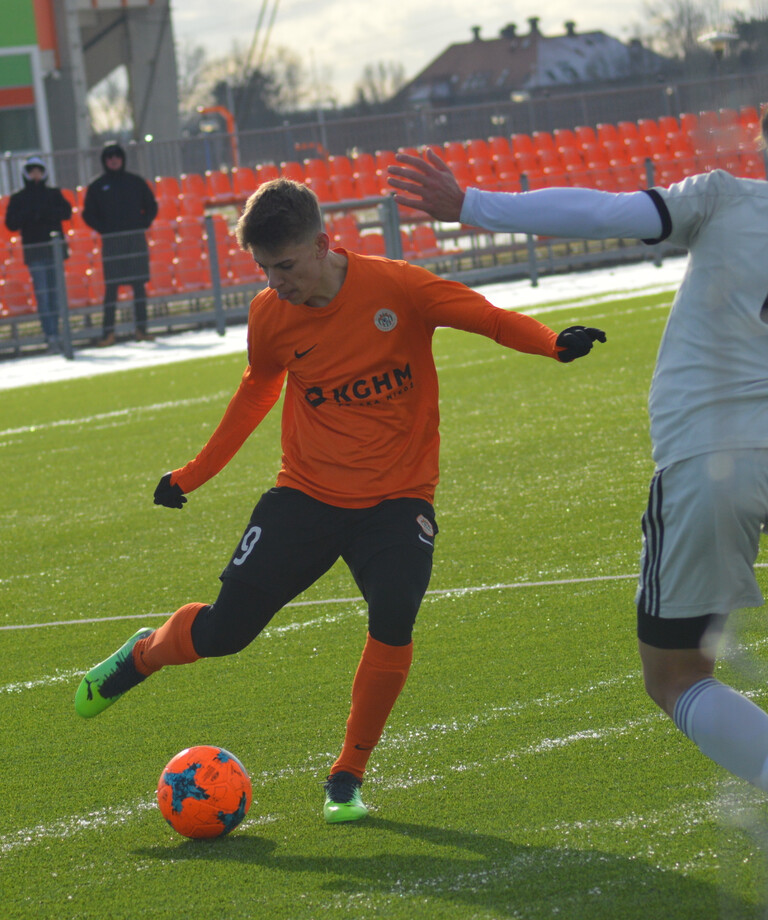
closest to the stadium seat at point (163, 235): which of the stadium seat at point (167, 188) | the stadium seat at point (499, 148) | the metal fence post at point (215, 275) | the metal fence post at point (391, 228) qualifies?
the metal fence post at point (215, 275)

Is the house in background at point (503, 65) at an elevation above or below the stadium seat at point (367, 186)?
above

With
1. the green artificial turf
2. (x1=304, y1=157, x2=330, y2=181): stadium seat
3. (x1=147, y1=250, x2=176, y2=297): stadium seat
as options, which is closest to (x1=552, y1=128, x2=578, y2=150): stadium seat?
(x1=304, y1=157, x2=330, y2=181): stadium seat

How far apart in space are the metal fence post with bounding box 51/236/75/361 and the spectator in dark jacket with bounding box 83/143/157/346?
0.69 metres

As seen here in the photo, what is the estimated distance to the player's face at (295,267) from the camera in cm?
380

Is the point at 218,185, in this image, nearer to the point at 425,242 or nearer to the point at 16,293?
the point at 425,242

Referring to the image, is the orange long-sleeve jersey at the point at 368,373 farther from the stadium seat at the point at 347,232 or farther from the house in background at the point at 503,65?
the house in background at the point at 503,65

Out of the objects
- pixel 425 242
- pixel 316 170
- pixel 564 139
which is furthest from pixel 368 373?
pixel 564 139

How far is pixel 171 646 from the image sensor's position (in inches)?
165

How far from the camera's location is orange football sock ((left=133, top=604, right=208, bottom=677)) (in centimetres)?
415

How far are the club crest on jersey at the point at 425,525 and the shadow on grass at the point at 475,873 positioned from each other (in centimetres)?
81

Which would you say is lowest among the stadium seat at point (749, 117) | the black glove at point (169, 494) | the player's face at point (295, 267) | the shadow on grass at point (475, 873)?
the shadow on grass at point (475, 873)

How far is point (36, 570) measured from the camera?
7387 millimetres

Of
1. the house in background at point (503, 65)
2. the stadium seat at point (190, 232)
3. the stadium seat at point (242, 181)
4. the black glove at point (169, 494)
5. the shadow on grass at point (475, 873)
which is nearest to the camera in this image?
the shadow on grass at point (475, 873)

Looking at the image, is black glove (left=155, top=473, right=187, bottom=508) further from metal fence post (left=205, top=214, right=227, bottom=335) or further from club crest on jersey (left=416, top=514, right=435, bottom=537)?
metal fence post (left=205, top=214, right=227, bottom=335)
